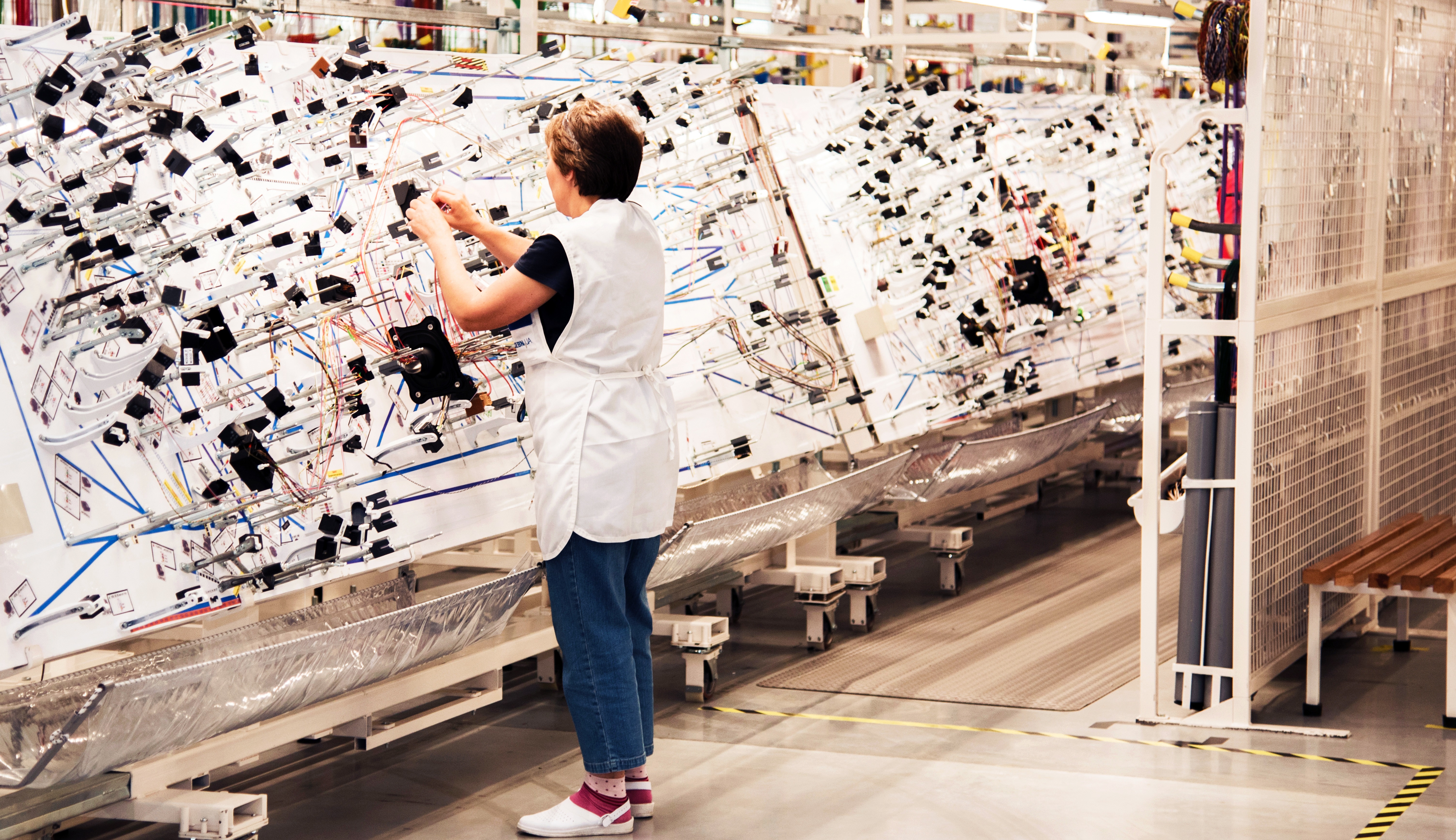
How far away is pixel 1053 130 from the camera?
7.48 m

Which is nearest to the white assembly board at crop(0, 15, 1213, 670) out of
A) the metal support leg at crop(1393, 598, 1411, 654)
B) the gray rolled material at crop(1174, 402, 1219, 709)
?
the gray rolled material at crop(1174, 402, 1219, 709)

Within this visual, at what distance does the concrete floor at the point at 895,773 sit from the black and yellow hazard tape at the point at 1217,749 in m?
0.02

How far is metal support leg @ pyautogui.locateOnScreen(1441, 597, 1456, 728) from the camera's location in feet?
14.9

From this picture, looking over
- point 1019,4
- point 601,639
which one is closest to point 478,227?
point 601,639

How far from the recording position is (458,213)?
11.7 feet

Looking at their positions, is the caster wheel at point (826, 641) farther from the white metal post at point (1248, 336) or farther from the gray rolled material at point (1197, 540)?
the white metal post at point (1248, 336)

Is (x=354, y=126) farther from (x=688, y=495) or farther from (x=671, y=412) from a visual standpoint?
(x=688, y=495)

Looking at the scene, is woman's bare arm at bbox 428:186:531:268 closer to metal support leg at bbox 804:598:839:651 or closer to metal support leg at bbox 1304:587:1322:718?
metal support leg at bbox 804:598:839:651

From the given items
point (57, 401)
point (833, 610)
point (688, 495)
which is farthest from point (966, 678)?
point (57, 401)

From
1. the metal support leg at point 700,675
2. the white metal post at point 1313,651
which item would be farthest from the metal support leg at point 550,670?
the white metal post at point 1313,651

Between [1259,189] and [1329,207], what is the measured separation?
734mm

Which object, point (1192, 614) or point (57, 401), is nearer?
point (57, 401)

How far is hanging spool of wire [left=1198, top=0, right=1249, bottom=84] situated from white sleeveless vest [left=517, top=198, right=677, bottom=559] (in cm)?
192

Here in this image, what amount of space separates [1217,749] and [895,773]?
88 cm
